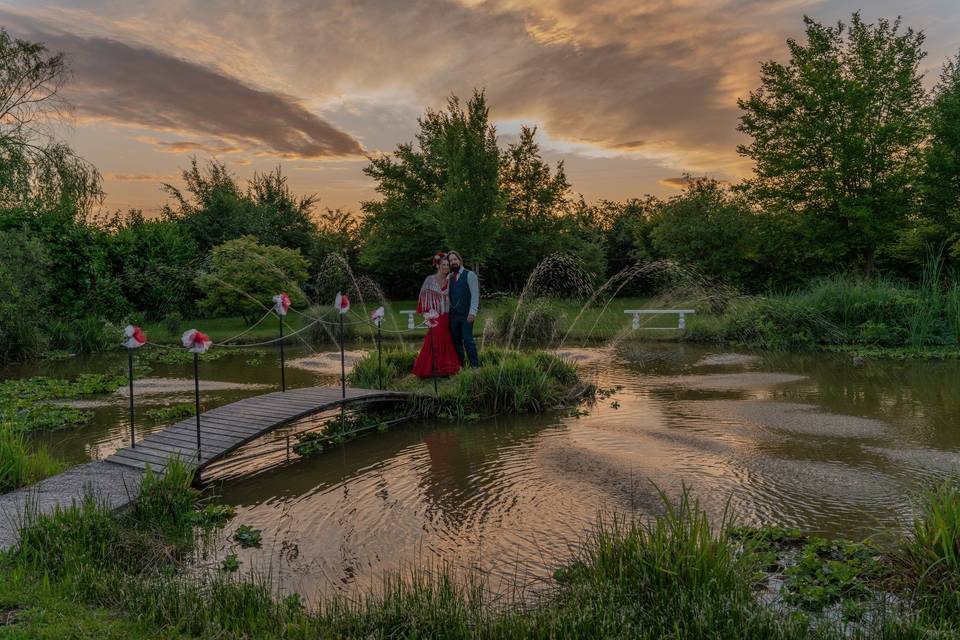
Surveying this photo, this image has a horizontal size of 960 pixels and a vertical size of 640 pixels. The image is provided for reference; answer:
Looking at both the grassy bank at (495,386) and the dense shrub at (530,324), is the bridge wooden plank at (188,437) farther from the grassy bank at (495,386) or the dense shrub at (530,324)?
the dense shrub at (530,324)

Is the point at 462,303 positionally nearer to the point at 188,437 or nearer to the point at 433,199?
the point at 188,437

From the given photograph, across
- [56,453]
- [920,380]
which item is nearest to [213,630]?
[56,453]

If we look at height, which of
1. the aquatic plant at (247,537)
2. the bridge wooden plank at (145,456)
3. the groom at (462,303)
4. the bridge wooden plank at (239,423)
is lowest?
the aquatic plant at (247,537)

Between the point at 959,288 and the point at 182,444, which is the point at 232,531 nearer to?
the point at 182,444

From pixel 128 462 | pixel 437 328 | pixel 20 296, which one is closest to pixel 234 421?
pixel 128 462

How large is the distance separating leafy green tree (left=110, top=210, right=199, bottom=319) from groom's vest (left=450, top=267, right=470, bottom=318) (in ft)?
54.7

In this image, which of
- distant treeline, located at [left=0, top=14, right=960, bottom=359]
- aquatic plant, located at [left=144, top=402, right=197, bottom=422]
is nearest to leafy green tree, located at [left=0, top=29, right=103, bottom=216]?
distant treeline, located at [left=0, top=14, right=960, bottom=359]

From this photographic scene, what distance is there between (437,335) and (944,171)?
71.8 ft

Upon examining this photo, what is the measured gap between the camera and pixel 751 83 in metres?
27.0

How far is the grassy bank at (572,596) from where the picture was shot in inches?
136

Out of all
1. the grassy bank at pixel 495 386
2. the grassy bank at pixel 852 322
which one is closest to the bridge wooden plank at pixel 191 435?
the grassy bank at pixel 495 386

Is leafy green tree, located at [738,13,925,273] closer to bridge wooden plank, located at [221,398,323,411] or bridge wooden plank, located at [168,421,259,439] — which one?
bridge wooden plank, located at [221,398,323,411]

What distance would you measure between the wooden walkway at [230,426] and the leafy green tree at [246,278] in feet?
46.9

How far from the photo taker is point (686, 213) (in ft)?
92.4
